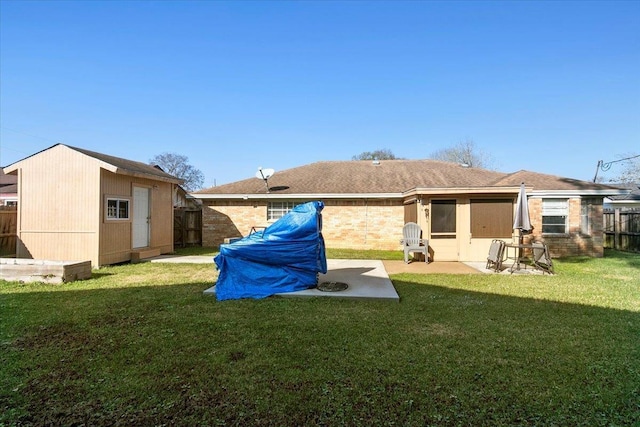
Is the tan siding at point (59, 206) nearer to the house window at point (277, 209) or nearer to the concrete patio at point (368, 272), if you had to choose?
the concrete patio at point (368, 272)

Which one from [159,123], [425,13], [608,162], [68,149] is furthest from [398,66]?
[608,162]

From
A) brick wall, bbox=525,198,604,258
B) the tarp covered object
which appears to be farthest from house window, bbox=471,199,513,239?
the tarp covered object

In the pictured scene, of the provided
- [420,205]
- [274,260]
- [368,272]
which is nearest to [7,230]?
[274,260]

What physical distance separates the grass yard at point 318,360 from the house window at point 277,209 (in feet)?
29.2

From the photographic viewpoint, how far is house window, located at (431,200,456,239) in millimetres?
10500

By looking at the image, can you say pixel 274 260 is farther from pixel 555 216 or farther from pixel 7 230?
pixel 7 230

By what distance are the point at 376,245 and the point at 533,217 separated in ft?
19.7

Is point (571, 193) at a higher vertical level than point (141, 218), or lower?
higher

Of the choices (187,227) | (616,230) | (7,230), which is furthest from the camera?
(187,227)

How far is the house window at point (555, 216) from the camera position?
12086 millimetres

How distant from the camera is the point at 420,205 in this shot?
428 inches

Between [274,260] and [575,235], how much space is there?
11.9m

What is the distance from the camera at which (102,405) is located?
2535 millimetres

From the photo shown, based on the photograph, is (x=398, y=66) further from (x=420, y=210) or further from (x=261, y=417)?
(x=261, y=417)
